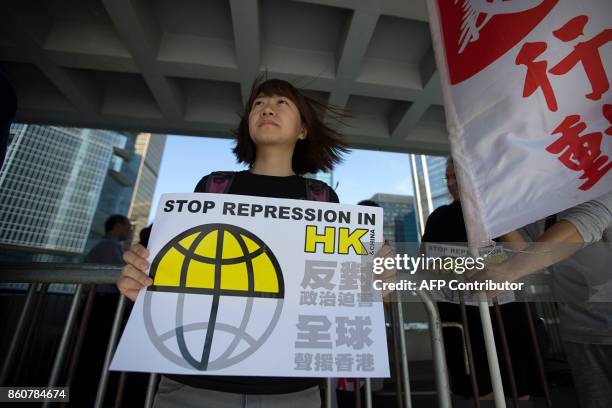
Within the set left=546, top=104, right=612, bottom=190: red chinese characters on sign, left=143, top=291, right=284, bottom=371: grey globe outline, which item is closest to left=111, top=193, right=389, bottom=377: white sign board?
left=143, top=291, right=284, bottom=371: grey globe outline

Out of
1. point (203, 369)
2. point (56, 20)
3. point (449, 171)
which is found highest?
point (56, 20)

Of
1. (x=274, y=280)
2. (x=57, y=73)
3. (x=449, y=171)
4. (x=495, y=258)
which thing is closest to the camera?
(x=274, y=280)

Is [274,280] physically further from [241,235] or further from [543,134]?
[543,134]

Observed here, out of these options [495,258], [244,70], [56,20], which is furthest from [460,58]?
[56,20]

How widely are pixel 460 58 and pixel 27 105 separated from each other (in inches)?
308

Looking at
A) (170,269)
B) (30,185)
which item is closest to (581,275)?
(170,269)

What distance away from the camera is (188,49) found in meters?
5.00

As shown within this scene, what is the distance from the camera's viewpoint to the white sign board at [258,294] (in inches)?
33.1

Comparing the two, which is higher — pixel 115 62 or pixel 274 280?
pixel 115 62

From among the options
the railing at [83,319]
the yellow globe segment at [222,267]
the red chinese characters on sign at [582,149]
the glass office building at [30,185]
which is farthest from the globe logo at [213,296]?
the glass office building at [30,185]

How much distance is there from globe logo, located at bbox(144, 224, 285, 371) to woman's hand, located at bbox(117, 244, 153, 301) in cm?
2

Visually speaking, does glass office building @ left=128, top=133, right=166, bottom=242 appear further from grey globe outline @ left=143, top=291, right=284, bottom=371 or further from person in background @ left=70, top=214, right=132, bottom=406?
grey globe outline @ left=143, top=291, right=284, bottom=371

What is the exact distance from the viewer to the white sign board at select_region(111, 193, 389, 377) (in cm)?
84

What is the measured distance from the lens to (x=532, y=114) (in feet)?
3.15
